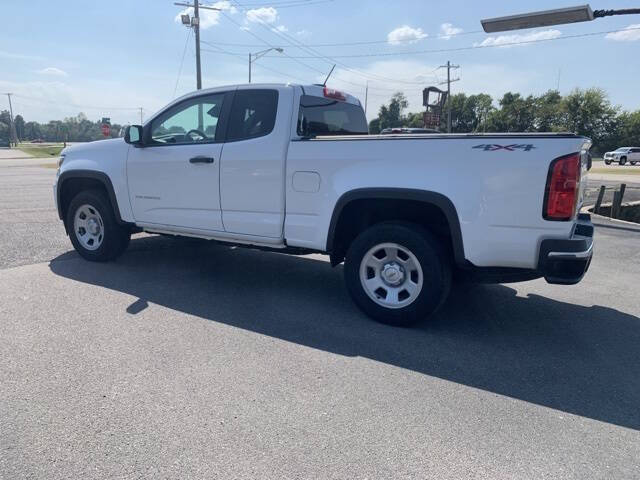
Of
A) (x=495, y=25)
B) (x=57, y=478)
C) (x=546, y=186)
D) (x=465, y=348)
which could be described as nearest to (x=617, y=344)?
(x=465, y=348)

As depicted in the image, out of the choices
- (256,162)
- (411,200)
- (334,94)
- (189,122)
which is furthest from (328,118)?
(411,200)

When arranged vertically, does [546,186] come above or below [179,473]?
above

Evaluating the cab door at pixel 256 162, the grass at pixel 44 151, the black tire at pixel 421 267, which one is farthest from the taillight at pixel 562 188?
the grass at pixel 44 151

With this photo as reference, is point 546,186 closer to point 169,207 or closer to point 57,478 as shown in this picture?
point 57,478

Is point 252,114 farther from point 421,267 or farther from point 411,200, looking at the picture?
point 421,267

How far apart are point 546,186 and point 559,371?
1.32 meters

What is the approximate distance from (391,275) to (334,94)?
7.34 feet

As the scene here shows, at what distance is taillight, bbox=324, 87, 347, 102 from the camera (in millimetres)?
5230

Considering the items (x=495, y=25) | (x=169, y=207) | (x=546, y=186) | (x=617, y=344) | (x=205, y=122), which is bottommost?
(x=617, y=344)

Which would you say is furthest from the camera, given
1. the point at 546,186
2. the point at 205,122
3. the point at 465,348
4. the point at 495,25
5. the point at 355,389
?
the point at 495,25

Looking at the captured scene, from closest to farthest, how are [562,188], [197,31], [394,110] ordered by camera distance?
1. [562,188]
2. [197,31]
3. [394,110]

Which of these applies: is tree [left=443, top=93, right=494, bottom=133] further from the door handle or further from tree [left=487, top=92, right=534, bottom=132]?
the door handle

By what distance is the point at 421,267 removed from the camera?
4.04 metres

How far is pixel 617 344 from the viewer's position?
4059 millimetres
